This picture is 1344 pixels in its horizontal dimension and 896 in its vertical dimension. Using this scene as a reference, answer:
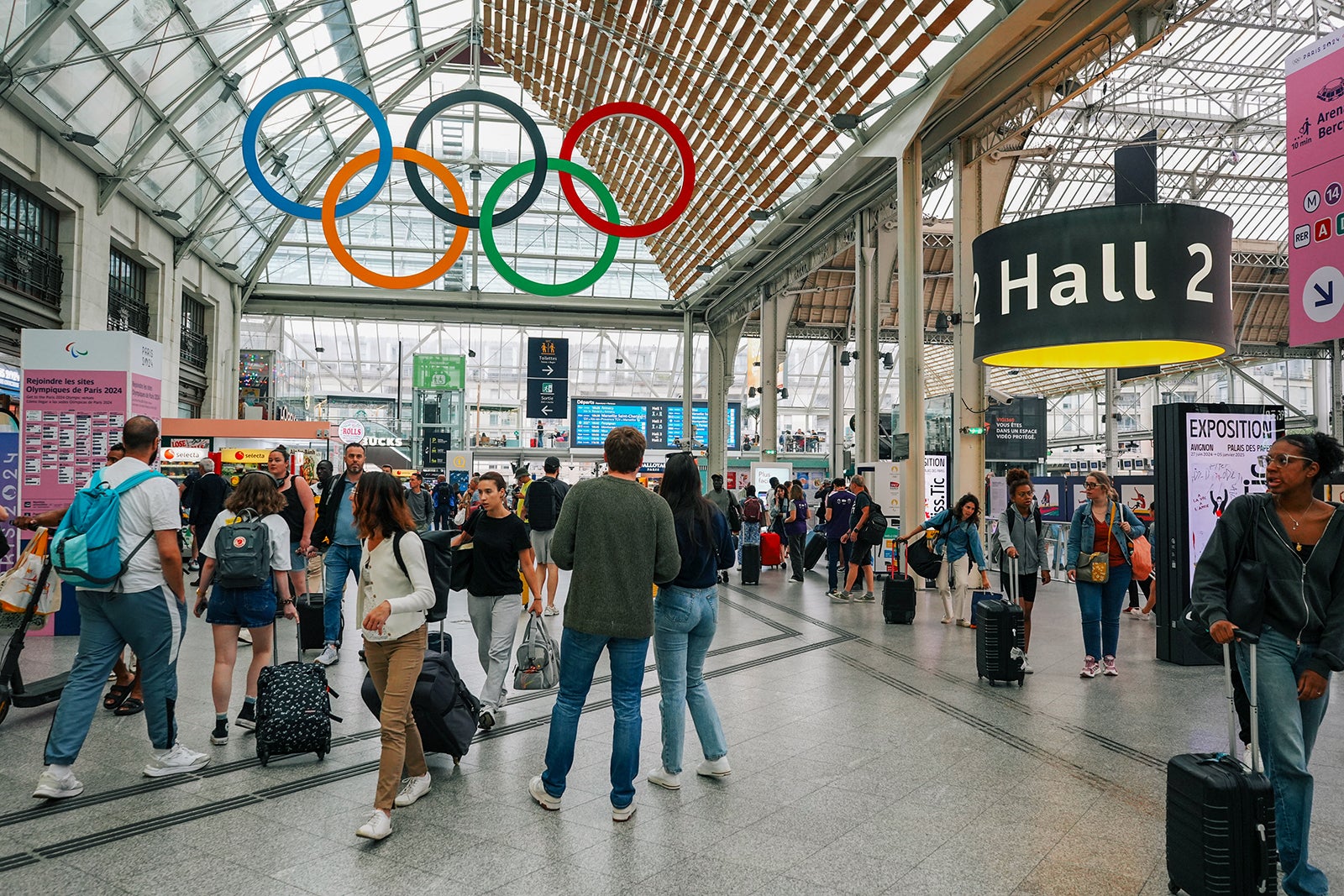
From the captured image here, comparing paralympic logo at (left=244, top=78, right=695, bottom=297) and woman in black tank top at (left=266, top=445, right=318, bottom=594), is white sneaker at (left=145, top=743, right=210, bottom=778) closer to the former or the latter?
woman in black tank top at (left=266, top=445, right=318, bottom=594)

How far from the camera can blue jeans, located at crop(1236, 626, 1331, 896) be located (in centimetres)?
309

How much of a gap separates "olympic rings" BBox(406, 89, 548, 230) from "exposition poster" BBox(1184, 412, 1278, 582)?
21.2 feet

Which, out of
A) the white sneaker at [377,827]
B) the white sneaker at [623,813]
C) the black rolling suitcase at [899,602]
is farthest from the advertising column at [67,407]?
the black rolling suitcase at [899,602]

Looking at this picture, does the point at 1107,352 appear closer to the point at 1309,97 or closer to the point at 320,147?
the point at 1309,97

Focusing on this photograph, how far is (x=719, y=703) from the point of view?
5953mm

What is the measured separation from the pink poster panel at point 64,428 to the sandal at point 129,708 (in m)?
3.95

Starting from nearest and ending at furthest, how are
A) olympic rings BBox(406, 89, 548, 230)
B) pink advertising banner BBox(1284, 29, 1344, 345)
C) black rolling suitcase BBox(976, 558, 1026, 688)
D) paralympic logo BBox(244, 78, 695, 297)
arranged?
pink advertising banner BBox(1284, 29, 1344, 345), black rolling suitcase BBox(976, 558, 1026, 688), paralympic logo BBox(244, 78, 695, 297), olympic rings BBox(406, 89, 548, 230)

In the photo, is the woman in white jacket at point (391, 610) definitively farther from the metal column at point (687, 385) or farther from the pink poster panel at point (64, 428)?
the metal column at point (687, 385)

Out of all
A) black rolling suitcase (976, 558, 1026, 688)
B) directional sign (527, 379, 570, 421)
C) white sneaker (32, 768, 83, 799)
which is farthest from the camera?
directional sign (527, 379, 570, 421)

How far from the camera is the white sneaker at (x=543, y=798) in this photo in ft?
12.7

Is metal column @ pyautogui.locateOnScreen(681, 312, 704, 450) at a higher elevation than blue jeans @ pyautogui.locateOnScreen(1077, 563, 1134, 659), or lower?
higher

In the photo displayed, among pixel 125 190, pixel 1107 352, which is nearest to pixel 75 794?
pixel 1107 352

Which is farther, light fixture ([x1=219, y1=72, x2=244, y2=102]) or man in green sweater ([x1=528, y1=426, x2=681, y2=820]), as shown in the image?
light fixture ([x1=219, y1=72, x2=244, y2=102])

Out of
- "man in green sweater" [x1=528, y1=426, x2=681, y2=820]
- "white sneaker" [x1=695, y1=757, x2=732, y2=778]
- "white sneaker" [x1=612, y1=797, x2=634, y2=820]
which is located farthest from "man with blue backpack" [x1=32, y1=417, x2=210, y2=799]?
"white sneaker" [x1=695, y1=757, x2=732, y2=778]
